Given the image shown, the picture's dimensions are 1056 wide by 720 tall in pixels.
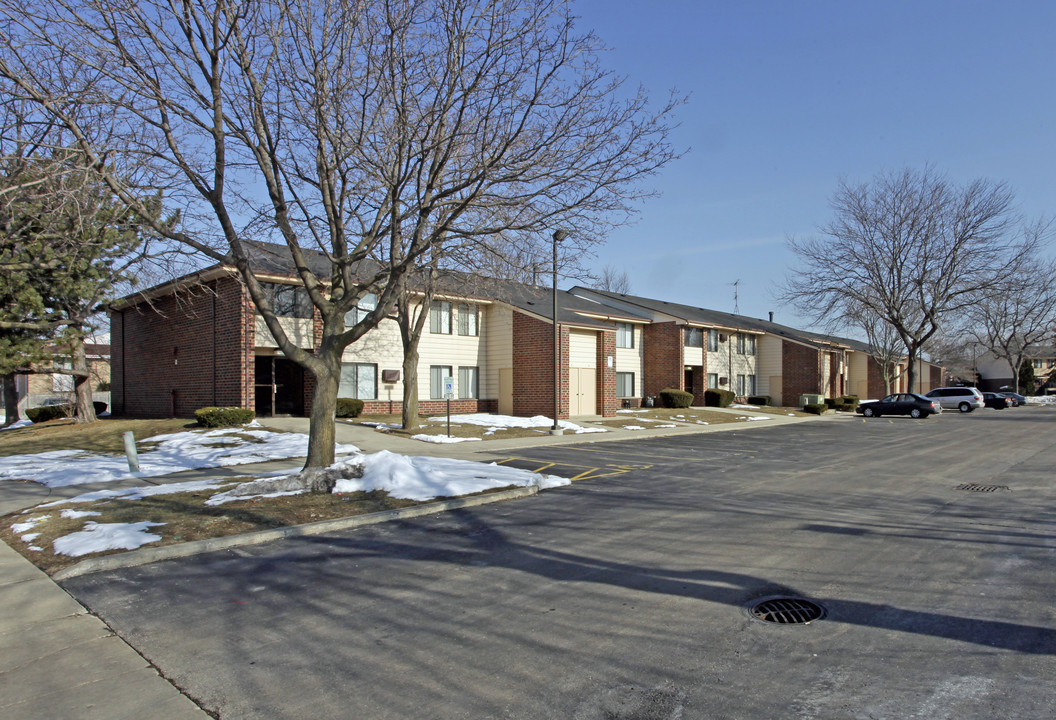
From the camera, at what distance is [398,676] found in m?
4.21

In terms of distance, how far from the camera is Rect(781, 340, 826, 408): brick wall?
4494cm

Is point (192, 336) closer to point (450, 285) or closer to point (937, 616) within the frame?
point (450, 285)

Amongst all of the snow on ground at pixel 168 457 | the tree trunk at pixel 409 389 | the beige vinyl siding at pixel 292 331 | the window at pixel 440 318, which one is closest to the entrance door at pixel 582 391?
the window at pixel 440 318

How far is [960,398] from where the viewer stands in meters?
44.7

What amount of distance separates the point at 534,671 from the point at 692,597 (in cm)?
196

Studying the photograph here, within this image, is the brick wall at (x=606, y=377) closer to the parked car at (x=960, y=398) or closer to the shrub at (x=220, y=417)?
the shrub at (x=220, y=417)

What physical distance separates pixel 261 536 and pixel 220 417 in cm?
1335

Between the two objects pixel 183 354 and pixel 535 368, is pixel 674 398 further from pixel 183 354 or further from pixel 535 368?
pixel 183 354

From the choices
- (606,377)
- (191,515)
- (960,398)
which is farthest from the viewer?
(960,398)

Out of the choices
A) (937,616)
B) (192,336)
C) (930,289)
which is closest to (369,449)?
(192,336)

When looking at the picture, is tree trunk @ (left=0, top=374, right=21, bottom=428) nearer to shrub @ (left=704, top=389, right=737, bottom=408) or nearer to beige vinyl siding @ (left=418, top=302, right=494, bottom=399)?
beige vinyl siding @ (left=418, top=302, right=494, bottom=399)

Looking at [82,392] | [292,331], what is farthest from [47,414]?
[292,331]

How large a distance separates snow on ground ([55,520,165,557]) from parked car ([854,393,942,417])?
38799mm

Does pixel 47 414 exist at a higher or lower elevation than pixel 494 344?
lower
